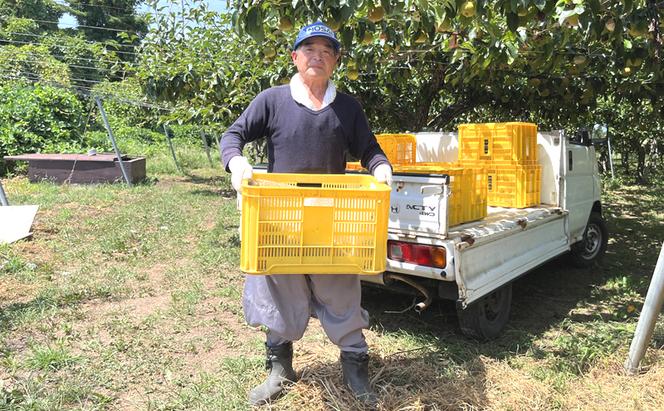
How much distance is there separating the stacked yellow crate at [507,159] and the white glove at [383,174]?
8.69 feet

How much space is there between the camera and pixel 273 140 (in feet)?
9.15

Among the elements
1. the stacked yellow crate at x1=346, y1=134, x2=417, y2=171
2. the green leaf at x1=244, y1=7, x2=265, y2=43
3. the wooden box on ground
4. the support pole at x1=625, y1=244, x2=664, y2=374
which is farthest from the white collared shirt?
the wooden box on ground

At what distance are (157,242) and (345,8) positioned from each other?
17.4 ft

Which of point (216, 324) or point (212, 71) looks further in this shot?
point (212, 71)

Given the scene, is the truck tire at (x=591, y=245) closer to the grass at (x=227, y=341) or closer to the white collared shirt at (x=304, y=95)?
the grass at (x=227, y=341)

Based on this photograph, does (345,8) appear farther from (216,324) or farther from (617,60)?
(617,60)

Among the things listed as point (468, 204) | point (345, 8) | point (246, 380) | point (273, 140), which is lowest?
point (246, 380)

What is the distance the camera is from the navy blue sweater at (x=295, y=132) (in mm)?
2719

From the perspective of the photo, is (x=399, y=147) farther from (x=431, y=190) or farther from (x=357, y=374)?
(x=357, y=374)

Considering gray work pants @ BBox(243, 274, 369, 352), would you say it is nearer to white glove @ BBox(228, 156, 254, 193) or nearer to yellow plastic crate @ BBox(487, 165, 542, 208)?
white glove @ BBox(228, 156, 254, 193)

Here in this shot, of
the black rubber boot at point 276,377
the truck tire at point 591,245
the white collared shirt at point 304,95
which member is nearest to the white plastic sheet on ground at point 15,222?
the black rubber boot at point 276,377

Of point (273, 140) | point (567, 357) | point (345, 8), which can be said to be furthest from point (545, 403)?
point (345, 8)

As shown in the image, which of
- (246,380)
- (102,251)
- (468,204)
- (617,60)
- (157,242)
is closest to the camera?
(246,380)

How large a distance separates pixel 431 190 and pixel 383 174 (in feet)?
3.52
